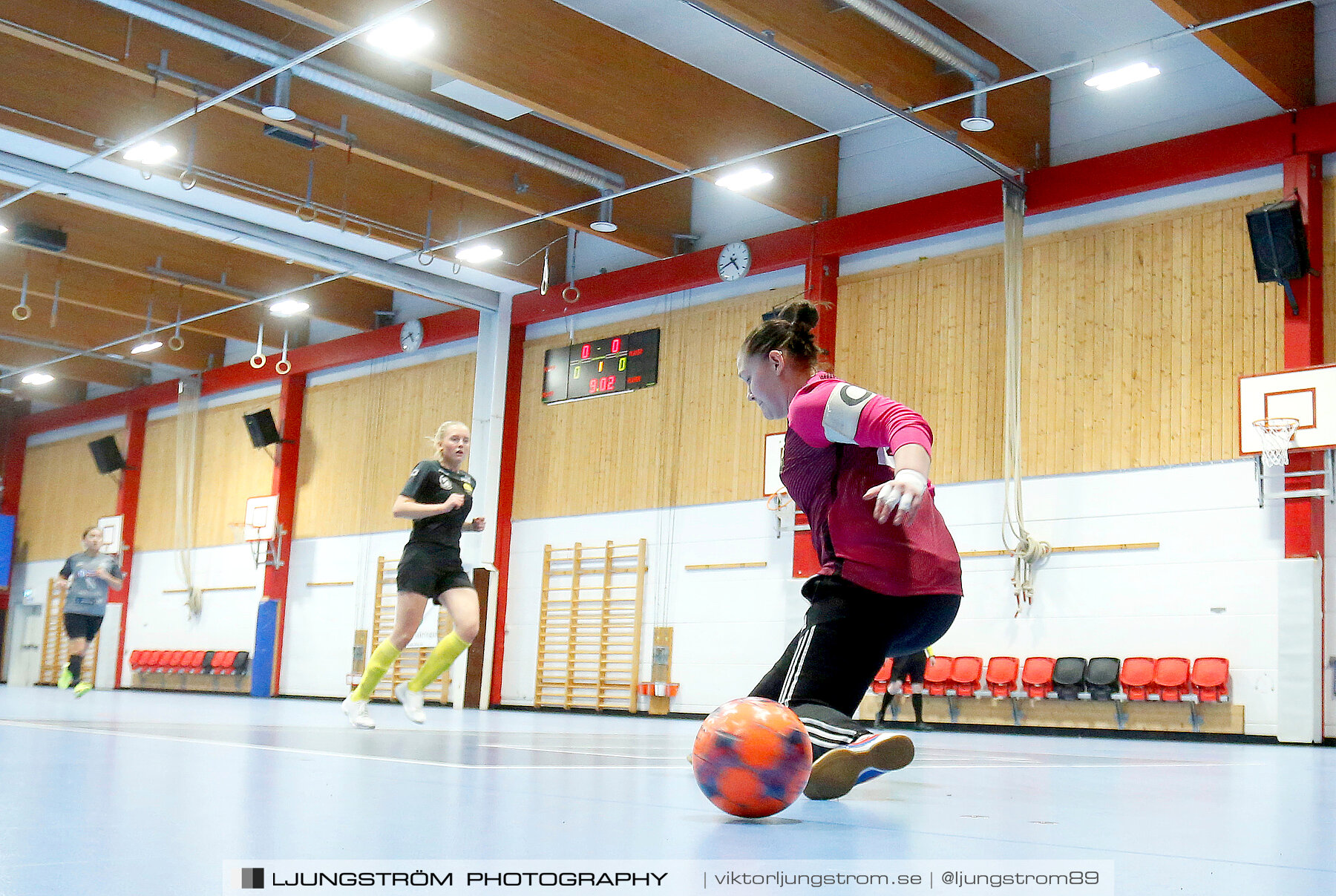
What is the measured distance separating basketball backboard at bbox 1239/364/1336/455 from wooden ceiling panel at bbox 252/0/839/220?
5183 mm

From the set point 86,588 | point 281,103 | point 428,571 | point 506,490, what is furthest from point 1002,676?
point 86,588

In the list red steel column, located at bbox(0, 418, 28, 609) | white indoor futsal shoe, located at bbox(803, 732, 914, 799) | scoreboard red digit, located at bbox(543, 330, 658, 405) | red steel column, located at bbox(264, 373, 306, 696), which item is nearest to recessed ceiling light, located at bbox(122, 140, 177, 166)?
scoreboard red digit, located at bbox(543, 330, 658, 405)

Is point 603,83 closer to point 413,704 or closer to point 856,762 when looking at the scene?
point 413,704

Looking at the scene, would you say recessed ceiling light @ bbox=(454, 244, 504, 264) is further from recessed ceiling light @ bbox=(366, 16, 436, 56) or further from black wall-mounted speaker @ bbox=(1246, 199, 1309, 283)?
black wall-mounted speaker @ bbox=(1246, 199, 1309, 283)

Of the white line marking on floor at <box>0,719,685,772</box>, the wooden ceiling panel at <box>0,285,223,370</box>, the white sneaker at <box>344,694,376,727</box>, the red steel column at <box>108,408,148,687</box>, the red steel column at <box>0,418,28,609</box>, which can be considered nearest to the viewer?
the white line marking on floor at <box>0,719,685,772</box>

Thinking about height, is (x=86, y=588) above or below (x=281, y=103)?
below

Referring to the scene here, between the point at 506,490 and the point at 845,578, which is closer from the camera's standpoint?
the point at 845,578

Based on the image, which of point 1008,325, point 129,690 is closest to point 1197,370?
point 1008,325

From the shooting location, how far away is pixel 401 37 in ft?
32.9

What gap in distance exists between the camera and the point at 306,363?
65.6ft

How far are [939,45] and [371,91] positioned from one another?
200 inches

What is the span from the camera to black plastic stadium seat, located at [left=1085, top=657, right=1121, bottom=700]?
1092 centimetres

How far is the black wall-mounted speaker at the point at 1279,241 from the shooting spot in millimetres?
10062

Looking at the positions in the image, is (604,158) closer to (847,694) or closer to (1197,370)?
(1197,370)
